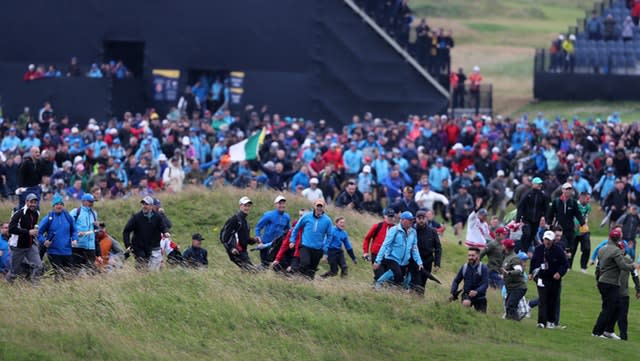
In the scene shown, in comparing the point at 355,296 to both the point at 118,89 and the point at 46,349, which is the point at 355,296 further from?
the point at 118,89

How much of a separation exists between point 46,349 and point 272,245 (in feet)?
25.0

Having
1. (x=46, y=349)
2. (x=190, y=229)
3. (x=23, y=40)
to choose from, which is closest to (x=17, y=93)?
(x=23, y=40)

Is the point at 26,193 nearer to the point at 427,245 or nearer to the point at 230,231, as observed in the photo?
the point at 230,231

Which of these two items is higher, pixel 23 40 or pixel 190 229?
pixel 23 40

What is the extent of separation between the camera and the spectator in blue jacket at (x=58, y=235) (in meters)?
25.5

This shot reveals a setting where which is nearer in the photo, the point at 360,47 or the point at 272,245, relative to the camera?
the point at 272,245

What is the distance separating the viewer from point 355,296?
955 inches

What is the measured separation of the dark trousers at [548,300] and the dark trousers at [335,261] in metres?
3.82

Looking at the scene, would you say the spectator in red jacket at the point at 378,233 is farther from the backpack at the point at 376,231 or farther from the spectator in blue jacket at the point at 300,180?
the spectator in blue jacket at the point at 300,180

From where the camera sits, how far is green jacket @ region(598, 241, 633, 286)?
76.6 ft

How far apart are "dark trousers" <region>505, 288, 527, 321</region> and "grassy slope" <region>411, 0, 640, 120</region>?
1346 inches

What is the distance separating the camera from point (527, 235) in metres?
30.1

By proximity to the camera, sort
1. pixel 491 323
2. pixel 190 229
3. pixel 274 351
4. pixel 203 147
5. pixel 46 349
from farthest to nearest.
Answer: pixel 203 147
pixel 190 229
pixel 491 323
pixel 274 351
pixel 46 349

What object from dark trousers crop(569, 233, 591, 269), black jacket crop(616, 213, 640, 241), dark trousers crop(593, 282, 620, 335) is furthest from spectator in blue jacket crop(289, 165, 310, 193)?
dark trousers crop(593, 282, 620, 335)
